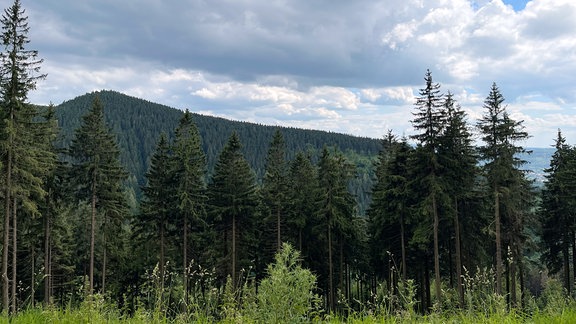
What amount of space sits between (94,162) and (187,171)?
6511mm

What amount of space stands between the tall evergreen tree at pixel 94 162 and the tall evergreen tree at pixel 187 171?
4466 mm

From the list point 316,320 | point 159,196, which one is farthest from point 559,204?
point 316,320

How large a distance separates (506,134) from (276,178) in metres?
17.5

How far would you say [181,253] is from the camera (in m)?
33.0

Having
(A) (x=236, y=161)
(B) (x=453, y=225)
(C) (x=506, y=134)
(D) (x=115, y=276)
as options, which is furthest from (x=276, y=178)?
(D) (x=115, y=276)

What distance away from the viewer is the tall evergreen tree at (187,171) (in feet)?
101

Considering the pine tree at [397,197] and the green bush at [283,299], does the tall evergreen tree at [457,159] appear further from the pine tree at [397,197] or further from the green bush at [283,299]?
the green bush at [283,299]

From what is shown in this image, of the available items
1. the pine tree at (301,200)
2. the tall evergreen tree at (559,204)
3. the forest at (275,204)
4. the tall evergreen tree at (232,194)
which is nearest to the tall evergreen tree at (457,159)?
the forest at (275,204)

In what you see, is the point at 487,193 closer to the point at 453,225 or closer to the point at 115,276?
the point at 453,225

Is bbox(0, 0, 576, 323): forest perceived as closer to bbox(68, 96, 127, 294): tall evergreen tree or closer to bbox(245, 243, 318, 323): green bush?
bbox(68, 96, 127, 294): tall evergreen tree

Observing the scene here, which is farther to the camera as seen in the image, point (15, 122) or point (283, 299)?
point (15, 122)

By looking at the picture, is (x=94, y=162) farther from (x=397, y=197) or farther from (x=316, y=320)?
(x=316, y=320)

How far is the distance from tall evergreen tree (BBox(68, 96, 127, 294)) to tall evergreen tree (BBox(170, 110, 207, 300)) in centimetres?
447

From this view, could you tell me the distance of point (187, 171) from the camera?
30781 mm
